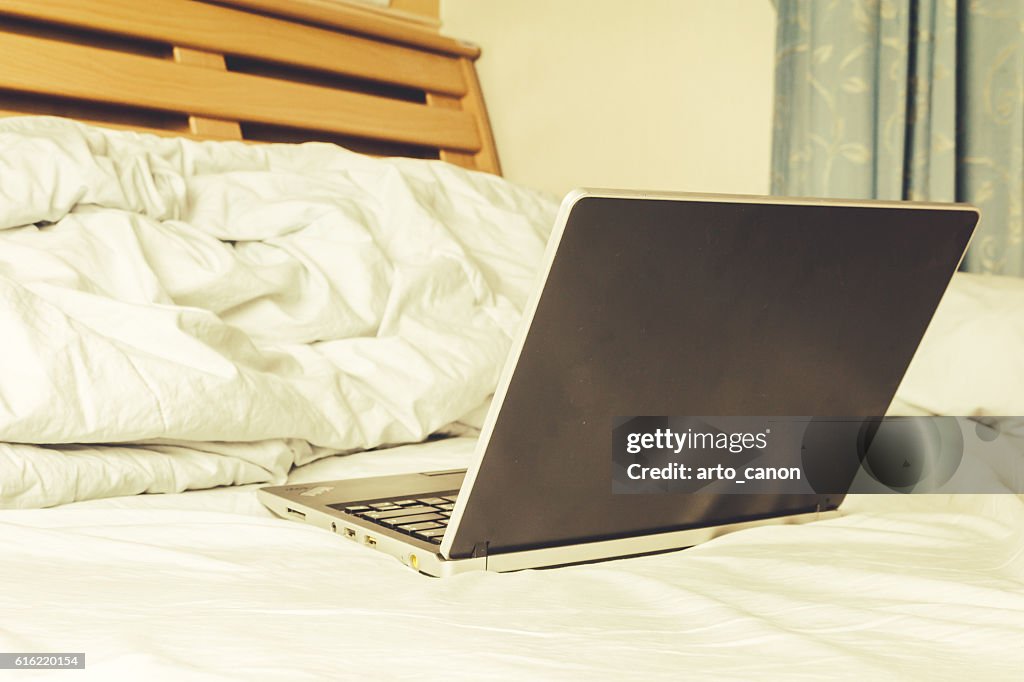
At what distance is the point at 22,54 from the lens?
1578 mm

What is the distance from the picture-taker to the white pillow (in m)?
1.14

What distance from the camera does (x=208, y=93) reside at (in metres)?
1.78

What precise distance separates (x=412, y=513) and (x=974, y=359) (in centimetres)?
74

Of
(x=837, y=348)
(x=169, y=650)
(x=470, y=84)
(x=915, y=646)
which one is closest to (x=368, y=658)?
(x=169, y=650)

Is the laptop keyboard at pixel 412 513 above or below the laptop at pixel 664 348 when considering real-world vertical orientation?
below

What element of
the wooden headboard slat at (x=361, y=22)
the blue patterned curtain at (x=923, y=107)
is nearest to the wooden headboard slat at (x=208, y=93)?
the wooden headboard slat at (x=361, y=22)

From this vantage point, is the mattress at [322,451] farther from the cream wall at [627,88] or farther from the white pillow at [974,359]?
the cream wall at [627,88]

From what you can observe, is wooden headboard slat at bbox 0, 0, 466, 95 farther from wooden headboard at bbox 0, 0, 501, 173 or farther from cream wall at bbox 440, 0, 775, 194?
cream wall at bbox 440, 0, 775, 194

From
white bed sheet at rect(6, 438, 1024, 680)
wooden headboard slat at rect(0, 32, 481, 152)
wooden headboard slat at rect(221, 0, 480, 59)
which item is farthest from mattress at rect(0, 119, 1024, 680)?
wooden headboard slat at rect(221, 0, 480, 59)

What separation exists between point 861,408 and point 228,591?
0.53m

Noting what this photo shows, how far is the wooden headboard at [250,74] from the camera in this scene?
1641mm

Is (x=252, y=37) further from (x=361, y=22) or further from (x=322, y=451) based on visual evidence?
(x=322, y=451)

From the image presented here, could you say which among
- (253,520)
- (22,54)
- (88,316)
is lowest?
(253,520)

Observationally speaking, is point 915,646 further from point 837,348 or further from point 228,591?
point 228,591
